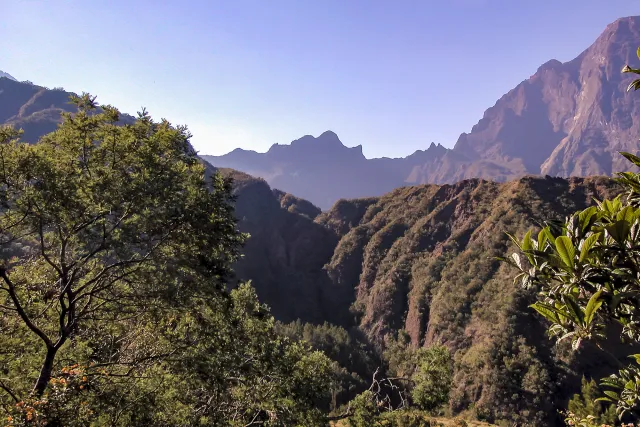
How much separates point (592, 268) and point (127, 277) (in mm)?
9244

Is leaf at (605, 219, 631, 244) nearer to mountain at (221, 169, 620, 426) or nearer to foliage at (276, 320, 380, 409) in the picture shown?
mountain at (221, 169, 620, 426)

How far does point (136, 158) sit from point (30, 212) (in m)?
2.27

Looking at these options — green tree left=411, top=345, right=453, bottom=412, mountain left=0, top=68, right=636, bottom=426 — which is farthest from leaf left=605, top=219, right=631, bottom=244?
mountain left=0, top=68, right=636, bottom=426

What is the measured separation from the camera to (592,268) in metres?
1.98

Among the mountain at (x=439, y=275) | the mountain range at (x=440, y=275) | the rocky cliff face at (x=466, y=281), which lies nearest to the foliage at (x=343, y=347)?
the mountain at (x=439, y=275)

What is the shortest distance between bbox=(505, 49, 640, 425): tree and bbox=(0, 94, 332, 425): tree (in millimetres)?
7050

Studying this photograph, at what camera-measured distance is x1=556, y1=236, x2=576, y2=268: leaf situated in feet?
6.07

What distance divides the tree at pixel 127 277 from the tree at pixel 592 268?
7.05m

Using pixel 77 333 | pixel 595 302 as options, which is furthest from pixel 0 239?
pixel 595 302

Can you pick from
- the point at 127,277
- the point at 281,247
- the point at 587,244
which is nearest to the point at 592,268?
the point at 587,244

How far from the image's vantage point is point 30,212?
22.2 ft

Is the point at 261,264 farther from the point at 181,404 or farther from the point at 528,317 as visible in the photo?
the point at 181,404

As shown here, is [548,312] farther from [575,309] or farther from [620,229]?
[620,229]

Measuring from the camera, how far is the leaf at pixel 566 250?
185cm
